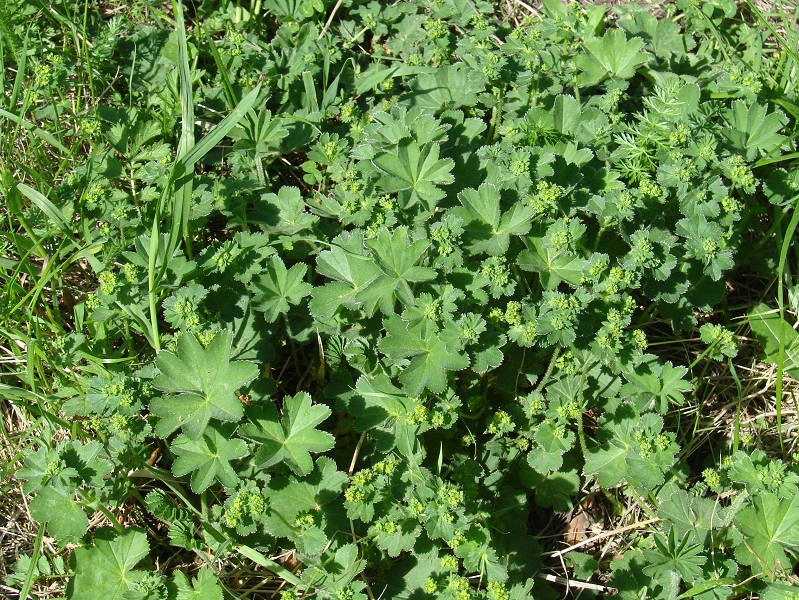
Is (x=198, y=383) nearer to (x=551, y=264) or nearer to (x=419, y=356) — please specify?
(x=419, y=356)

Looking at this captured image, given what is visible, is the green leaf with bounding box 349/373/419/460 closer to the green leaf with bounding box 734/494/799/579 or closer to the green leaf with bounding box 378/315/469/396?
the green leaf with bounding box 378/315/469/396

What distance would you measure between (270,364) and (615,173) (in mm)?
2425

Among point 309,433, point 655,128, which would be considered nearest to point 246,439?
point 309,433

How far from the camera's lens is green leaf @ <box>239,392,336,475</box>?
155 inches

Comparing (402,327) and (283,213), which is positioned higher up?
(283,213)

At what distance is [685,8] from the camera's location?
599 cm

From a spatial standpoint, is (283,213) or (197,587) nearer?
(197,587)

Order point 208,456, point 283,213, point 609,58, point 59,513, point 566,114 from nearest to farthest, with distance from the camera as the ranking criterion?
point 59,513
point 208,456
point 283,213
point 566,114
point 609,58

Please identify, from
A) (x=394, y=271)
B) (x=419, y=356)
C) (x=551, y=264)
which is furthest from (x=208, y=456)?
(x=551, y=264)

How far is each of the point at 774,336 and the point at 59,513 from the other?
4449 mm

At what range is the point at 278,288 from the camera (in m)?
4.39

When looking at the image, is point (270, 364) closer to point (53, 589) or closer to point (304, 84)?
point (53, 589)

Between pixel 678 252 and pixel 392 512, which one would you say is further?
pixel 678 252

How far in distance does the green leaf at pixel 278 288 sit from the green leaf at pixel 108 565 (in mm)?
1383
